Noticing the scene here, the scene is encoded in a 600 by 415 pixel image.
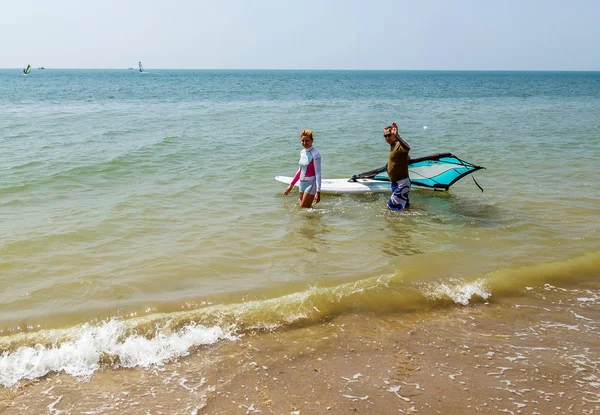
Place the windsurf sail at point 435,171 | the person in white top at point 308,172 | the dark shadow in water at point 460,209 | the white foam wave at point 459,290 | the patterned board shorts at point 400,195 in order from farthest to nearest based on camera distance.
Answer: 1. the windsurf sail at point 435,171
2. the patterned board shorts at point 400,195
3. the dark shadow in water at point 460,209
4. the person in white top at point 308,172
5. the white foam wave at point 459,290

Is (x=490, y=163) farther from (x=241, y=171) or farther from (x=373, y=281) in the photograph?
(x=373, y=281)

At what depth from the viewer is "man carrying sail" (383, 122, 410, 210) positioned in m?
8.96

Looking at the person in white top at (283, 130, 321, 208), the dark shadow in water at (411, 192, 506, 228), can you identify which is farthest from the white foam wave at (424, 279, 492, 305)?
the person in white top at (283, 130, 321, 208)

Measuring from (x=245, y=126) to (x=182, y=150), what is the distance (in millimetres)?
7528

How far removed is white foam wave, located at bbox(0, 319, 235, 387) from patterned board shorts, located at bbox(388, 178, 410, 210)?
17.5 ft

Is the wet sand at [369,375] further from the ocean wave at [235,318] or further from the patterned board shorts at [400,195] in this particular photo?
the patterned board shorts at [400,195]

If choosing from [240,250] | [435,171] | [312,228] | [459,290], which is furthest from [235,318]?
[435,171]

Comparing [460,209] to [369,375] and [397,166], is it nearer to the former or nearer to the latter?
[397,166]

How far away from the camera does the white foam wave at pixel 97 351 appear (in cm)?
452

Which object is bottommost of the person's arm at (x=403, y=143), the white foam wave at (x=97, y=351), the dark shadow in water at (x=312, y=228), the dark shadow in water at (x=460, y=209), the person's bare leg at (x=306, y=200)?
the white foam wave at (x=97, y=351)

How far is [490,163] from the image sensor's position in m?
14.7

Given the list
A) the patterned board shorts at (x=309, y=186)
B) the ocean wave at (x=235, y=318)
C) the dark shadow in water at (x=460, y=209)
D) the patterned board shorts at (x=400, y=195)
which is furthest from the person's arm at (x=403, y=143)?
the ocean wave at (x=235, y=318)

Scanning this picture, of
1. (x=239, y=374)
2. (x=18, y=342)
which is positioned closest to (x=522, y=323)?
(x=239, y=374)

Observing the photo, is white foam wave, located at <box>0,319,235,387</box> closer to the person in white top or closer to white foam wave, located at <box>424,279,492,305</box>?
white foam wave, located at <box>424,279,492,305</box>
